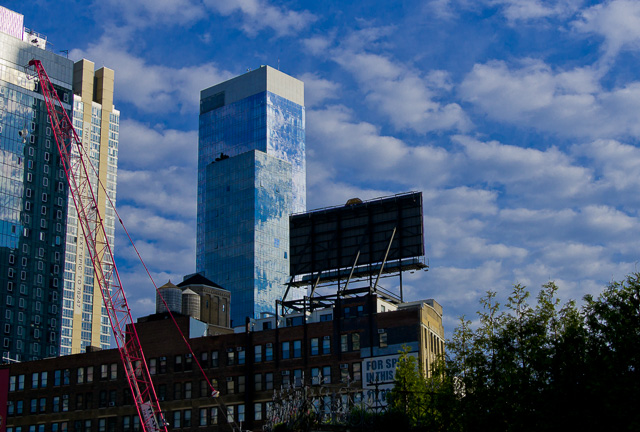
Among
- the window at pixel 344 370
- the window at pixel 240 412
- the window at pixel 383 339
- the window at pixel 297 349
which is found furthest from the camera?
the window at pixel 240 412

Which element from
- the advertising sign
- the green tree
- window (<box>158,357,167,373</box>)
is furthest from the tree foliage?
window (<box>158,357,167,373</box>)

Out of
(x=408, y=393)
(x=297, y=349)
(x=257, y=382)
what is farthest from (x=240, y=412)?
(x=408, y=393)

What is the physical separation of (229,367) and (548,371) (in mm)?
63280

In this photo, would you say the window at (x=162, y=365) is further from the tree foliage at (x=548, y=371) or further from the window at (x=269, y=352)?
the tree foliage at (x=548, y=371)

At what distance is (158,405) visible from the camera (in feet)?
409

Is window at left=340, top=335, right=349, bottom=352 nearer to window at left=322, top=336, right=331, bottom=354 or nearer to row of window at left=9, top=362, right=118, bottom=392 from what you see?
window at left=322, top=336, right=331, bottom=354

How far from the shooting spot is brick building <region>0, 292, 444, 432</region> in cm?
11350

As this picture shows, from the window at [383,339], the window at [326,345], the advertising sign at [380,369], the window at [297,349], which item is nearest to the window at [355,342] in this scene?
the advertising sign at [380,369]

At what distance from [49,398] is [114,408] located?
40.6ft

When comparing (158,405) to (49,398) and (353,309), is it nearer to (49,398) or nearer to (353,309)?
(49,398)

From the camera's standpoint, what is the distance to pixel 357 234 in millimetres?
125312

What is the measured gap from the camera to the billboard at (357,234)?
4813 inches

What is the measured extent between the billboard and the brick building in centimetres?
665

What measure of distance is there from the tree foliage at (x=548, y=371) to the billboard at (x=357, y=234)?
45.4 m
